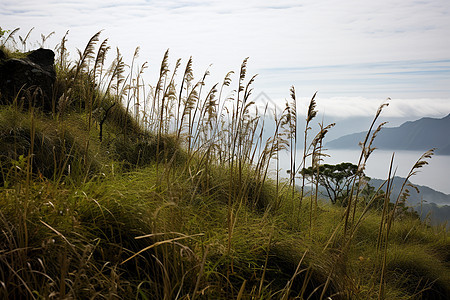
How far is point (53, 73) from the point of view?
6199mm

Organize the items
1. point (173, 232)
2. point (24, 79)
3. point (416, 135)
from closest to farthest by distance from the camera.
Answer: point (173, 232)
point (24, 79)
point (416, 135)

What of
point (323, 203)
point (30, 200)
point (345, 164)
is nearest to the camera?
point (30, 200)

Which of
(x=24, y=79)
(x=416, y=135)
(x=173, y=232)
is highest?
(x=416, y=135)

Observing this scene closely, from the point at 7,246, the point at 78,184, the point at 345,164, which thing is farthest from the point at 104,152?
the point at 345,164

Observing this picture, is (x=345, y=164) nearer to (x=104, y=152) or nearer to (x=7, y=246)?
(x=104, y=152)

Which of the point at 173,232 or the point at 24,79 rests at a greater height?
the point at 24,79

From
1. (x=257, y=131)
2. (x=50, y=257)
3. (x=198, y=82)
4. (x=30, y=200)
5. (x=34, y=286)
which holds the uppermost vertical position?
(x=198, y=82)

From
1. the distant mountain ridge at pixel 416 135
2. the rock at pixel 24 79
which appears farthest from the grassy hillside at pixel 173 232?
the distant mountain ridge at pixel 416 135

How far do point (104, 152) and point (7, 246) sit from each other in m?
2.68

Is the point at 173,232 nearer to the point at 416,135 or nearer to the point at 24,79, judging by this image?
the point at 24,79

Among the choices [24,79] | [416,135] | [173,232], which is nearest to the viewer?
[173,232]

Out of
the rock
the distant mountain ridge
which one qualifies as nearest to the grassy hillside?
the rock

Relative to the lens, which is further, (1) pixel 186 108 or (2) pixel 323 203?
(2) pixel 323 203

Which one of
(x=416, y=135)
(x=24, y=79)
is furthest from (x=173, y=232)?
(x=416, y=135)
